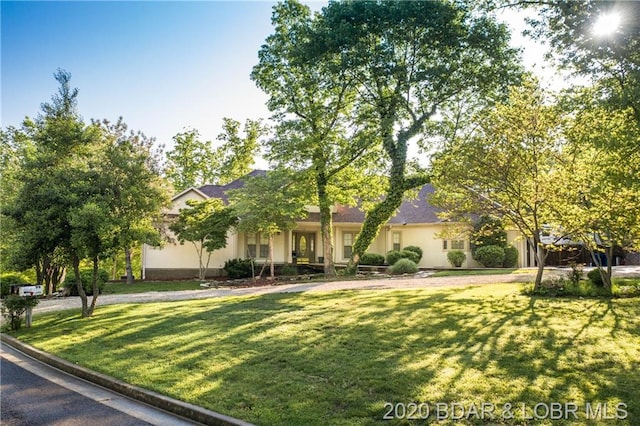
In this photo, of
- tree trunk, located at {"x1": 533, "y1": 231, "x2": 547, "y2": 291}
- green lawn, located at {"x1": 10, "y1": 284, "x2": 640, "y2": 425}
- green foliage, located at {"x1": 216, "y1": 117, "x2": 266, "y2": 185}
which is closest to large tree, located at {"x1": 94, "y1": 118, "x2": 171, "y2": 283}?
green lawn, located at {"x1": 10, "y1": 284, "x2": 640, "y2": 425}

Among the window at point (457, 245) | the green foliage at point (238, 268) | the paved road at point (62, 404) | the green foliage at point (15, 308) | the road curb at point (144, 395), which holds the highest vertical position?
the window at point (457, 245)

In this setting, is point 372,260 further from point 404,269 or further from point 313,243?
point 404,269

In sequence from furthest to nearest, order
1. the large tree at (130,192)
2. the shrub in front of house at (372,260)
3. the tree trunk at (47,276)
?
the shrub in front of house at (372,260) < the tree trunk at (47,276) < the large tree at (130,192)

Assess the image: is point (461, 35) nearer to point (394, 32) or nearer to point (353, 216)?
point (394, 32)

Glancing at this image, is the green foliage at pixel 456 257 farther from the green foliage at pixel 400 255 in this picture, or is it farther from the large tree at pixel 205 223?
the large tree at pixel 205 223

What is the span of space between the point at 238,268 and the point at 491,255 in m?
14.7

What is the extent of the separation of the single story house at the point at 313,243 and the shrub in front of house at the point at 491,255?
4.66 feet

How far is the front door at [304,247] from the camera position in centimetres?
2883

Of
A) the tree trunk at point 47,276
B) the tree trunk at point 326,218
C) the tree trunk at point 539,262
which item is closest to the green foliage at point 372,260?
the tree trunk at point 326,218

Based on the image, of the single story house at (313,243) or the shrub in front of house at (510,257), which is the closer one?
the single story house at (313,243)

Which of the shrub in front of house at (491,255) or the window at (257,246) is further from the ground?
the window at (257,246)

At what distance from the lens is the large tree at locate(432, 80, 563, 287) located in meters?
11.9

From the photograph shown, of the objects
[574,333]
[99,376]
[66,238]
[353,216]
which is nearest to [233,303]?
[66,238]

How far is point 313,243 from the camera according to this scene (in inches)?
1167
